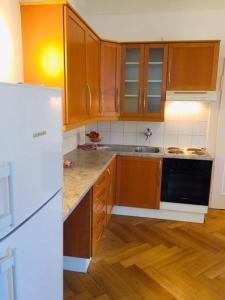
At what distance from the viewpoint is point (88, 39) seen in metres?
2.46

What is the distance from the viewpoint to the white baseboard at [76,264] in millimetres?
2227

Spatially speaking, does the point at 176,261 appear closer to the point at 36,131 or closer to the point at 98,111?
the point at 98,111

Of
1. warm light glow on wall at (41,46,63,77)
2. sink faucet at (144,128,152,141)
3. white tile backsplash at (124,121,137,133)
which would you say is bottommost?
sink faucet at (144,128,152,141)

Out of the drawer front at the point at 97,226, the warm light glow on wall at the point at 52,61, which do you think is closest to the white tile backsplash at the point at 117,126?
the drawer front at the point at 97,226

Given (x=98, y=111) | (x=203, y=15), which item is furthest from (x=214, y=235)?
(x=203, y=15)

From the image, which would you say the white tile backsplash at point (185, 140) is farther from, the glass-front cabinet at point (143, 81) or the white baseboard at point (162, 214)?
the white baseboard at point (162, 214)

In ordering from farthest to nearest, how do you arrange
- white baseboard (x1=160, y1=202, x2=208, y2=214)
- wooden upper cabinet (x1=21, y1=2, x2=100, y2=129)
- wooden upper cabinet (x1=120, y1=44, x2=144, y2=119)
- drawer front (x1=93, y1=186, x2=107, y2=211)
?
wooden upper cabinet (x1=120, y1=44, x2=144, y2=119) → white baseboard (x1=160, y1=202, x2=208, y2=214) → drawer front (x1=93, y1=186, x2=107, y2=211) → wooden upper cabinet (x1=21, y1=2, x2=100, y2=129)

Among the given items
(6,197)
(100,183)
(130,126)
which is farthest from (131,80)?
(6,197)

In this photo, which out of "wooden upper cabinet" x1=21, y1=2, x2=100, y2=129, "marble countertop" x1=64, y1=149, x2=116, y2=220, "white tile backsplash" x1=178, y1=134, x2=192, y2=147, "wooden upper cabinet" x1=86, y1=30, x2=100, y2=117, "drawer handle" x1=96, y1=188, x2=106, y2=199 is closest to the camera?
"marble countertop" x1=64, y1=149, x2=116, y2=220

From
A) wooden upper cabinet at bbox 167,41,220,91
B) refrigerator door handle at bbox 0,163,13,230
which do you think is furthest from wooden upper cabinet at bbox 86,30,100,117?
refrigerator door handle at bbox 0,163,13,230

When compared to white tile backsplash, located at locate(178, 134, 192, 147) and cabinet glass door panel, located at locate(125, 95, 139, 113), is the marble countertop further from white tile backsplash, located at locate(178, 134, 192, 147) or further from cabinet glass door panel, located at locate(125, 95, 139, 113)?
white tile backsplash, located at locate(178, 134, 192, 147)

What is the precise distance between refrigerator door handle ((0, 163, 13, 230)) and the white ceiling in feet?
9.46

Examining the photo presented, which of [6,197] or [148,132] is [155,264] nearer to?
[148,132]

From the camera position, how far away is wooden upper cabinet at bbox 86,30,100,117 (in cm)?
252
